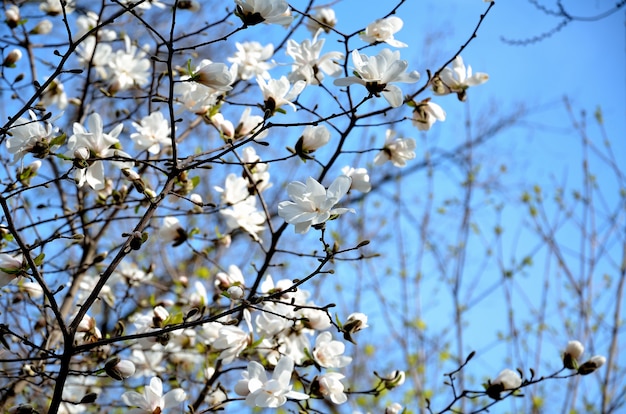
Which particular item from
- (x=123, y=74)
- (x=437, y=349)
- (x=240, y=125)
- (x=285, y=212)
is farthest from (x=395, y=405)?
(x=437, y=349)

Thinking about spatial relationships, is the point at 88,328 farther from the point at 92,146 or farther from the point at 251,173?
the point at 251,173

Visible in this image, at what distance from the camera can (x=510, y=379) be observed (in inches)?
60.4

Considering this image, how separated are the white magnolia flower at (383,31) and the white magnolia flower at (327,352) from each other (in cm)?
75

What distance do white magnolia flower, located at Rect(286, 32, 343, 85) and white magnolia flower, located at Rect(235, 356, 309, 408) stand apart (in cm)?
77

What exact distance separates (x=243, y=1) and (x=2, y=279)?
73 centimetres

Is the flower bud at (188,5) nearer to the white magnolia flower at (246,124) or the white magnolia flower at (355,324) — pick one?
the white magnolia flower at (246,124)

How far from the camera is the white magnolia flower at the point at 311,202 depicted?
46.9 inches

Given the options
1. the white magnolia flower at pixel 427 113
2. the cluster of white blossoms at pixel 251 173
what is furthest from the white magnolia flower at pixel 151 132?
the white magnolia flower at pixel 427 113

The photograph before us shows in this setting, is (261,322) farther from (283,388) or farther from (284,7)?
(284,7)

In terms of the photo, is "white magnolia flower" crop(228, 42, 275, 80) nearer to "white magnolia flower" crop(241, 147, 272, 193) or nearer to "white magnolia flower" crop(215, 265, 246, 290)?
"white magnolia flower" crop(241, 147, 272, 193)

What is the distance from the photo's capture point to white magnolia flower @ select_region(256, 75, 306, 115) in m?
1.44

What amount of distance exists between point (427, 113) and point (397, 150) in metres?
0.13

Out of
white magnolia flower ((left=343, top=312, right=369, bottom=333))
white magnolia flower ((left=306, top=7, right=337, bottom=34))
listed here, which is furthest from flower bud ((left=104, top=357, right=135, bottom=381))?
white magnolia flower ((left=306, top=7, right=337, bottom=34))

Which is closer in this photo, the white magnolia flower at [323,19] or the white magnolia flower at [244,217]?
the white magnolia flower at [244,217]
